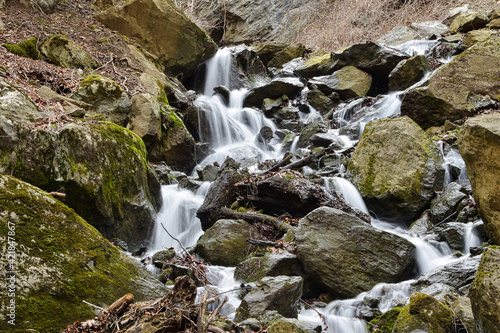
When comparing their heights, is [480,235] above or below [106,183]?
below

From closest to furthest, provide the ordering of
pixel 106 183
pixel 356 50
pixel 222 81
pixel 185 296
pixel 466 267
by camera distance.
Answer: pixel 185 296
pixel 466 267
pixel 106 183
pixel 356 50
pixel 222 81

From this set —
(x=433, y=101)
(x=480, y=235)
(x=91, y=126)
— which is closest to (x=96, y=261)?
(x=91, y=126)

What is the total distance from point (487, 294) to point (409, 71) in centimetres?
1156

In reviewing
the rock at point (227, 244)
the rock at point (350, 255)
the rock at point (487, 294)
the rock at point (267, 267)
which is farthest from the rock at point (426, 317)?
the rock at point (227, 244)

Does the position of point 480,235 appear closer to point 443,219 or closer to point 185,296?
point 443,219

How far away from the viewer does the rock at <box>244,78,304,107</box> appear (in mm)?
14812

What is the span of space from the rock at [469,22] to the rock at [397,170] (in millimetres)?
9730

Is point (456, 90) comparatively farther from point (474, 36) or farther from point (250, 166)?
point (250, 166)

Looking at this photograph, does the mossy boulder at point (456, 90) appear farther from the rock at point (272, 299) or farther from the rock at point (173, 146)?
the rock at point (272, 299)

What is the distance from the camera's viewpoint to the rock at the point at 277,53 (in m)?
19.2

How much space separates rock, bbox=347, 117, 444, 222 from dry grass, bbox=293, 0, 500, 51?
13.0 m

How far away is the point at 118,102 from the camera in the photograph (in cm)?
827

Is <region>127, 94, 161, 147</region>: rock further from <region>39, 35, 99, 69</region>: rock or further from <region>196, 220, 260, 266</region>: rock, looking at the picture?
<region>196, 220, 260, 266</region>: rock

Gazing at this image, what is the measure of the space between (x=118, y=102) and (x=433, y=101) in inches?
316
